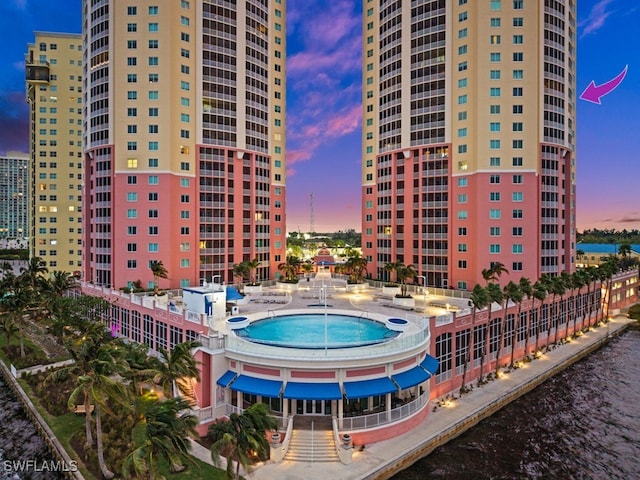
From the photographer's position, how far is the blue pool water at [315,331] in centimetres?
3559

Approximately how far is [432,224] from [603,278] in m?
30.8

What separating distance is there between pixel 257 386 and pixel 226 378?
10.6 ft

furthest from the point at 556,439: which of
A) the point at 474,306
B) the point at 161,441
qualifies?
the point at 161,441

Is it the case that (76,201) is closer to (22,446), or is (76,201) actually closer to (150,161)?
(150,161)

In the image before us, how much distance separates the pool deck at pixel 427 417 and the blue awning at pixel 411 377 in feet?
13.0

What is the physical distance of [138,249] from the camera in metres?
67.0

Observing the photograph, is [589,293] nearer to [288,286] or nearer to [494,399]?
[494,399]

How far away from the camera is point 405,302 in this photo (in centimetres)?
5522

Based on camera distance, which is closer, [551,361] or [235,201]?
[551,361]

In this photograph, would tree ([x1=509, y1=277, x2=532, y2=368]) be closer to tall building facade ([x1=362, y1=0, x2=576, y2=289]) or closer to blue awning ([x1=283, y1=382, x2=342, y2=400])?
tall building facade ([x1=362, y1=0, x2=576, y2=289])

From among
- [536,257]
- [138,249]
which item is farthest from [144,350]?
[536,257]

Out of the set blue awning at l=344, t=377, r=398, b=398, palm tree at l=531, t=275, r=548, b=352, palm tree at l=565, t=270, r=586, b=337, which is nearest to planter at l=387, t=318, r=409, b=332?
blue awning at l=344, t=377, r=398, b=398

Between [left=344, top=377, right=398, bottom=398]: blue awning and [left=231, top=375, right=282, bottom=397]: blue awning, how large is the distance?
5.17m

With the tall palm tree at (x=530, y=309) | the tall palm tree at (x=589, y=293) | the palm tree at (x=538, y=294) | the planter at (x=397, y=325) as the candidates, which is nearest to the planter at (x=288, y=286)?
the planter at (x=397, y=325)
